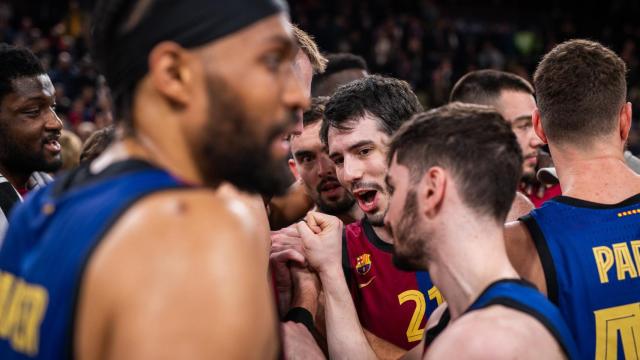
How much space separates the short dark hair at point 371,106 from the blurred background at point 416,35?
9.64 meters

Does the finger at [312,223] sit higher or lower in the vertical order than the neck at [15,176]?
higher

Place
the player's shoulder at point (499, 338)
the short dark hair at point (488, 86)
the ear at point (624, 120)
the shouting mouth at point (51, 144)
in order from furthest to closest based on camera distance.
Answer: the short dark hair at point (488, 86)
the shouting mouth at point (51, 144)
the ear at point (624, 120)
the player's shoulder at point (499, 338)

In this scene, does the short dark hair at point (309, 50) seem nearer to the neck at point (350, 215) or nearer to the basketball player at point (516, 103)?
the neck at point (350, 215)

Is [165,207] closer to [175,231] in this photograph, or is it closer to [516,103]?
[175,231]

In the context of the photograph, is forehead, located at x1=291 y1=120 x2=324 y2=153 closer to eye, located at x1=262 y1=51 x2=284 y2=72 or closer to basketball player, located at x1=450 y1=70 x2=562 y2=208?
basketball player, located at x1=450 y1=70 x2=562 y2=208

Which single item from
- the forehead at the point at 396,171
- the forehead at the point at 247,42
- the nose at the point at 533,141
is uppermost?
the forehead at the point at 247,42

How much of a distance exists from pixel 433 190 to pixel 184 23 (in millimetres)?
957

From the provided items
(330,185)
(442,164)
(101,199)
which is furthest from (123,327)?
(330,185)

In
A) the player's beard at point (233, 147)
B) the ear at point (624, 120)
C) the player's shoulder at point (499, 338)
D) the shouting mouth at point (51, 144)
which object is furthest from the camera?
the shouting mouth at point (51, 144)

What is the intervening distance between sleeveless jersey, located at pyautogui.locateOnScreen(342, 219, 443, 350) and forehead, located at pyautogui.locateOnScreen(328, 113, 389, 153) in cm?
41

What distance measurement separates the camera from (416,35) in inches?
702

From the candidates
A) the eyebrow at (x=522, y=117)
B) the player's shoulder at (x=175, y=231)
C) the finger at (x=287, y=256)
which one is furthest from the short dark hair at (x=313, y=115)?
the player's shoulder at (x=175, y=231)

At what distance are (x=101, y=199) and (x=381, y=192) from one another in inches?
77.4

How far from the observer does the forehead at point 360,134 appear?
3.14m
